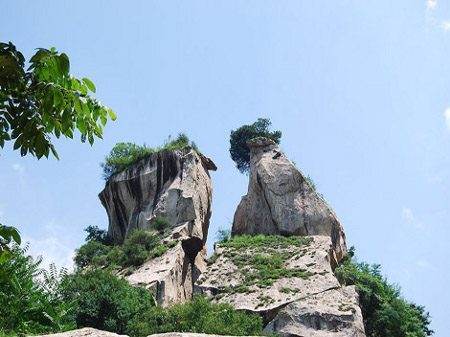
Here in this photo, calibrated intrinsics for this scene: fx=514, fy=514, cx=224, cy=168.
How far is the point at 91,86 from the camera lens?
11.7ft

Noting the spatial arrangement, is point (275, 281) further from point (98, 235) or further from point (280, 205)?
point (98, 235)

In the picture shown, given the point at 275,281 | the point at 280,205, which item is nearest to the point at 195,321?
the point at 275,281

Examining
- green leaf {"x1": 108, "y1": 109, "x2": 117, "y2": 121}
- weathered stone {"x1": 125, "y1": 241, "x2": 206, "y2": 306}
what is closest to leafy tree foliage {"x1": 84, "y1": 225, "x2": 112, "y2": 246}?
weathered stone {"x1": 125, "y1": 241, "x2": 206, "y2": 306}

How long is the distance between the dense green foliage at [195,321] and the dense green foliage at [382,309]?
1016cm

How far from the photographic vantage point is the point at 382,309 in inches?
1293

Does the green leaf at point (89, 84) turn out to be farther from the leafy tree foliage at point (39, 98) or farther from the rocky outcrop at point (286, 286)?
the rocky outcrop at point (286, 286)

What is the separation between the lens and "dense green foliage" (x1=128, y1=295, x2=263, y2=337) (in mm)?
22578

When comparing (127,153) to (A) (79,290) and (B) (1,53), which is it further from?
(B) (1,53)

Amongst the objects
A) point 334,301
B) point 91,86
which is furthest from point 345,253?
point 91,86

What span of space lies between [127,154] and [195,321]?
934 inches

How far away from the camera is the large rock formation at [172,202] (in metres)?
35.2

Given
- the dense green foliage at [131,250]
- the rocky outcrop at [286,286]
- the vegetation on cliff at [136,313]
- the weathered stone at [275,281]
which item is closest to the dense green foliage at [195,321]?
the vegetation on cliff at [136,313]

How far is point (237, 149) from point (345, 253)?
19280mm

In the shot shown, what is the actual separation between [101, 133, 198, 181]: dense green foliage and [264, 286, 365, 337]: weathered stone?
764 inches
